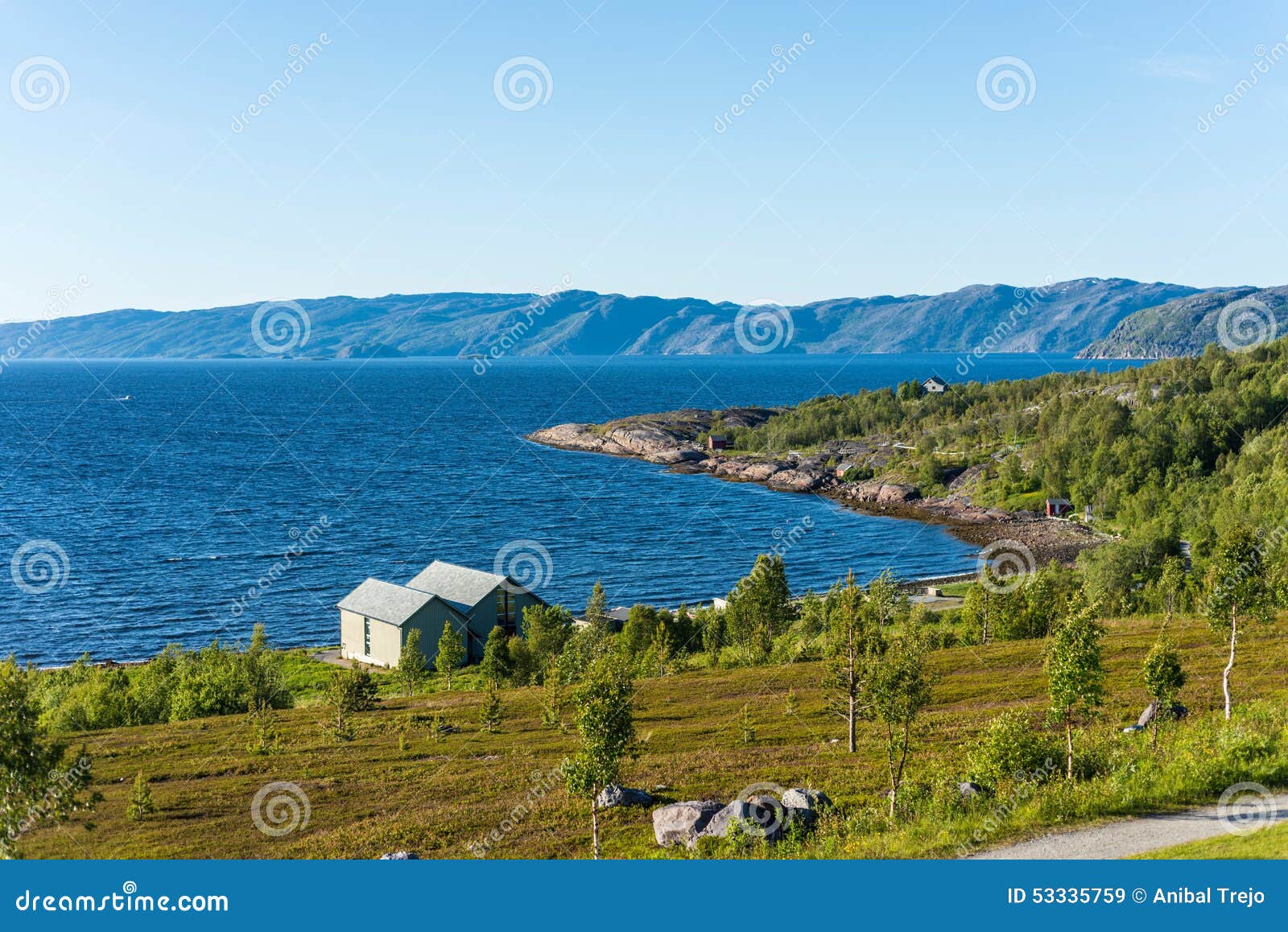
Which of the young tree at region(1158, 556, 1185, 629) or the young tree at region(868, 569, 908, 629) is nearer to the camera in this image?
the young tree at region(868, 569, 908, 629)

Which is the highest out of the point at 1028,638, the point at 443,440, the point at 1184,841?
the point at 443,440

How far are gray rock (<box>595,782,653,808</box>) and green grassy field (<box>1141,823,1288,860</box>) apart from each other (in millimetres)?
14640

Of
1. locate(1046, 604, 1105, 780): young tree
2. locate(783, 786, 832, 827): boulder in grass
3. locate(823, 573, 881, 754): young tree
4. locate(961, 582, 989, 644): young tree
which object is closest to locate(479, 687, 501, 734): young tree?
locate(823, 573, 881, 754): young tree

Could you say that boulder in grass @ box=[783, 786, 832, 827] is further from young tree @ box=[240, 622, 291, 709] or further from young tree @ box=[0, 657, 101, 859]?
young tree @ box=[240, 622, 291, 709]

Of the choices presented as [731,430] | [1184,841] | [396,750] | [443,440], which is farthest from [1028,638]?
[443,440]

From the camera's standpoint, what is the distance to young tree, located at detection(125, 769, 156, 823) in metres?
29.4

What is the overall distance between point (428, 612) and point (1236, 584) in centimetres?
4659

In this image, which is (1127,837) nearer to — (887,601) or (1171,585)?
(887,601)

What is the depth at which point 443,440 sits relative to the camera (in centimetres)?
18188

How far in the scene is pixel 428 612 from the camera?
61.5 metres

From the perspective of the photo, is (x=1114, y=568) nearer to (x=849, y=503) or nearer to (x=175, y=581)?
(x=849, y=503)

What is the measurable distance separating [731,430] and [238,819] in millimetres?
154215

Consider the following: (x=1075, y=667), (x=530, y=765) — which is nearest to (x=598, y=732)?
(x=530, y=765)

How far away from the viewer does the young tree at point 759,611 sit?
59219mm
